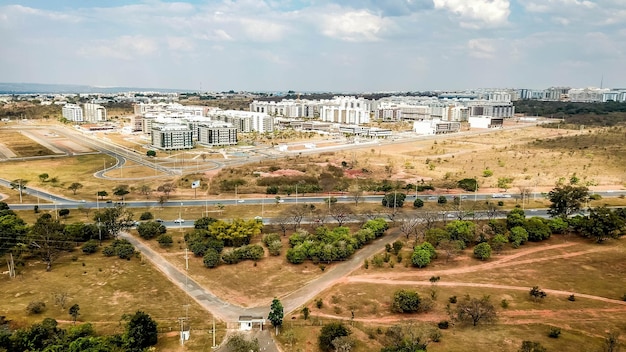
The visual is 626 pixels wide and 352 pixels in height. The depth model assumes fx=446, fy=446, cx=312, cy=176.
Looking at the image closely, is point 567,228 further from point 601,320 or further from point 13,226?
point 13,226

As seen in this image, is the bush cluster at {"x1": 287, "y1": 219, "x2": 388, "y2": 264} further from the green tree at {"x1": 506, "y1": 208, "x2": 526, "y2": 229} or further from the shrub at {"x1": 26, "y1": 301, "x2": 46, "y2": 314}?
the shrub at {"x1": 26, "y1": 301, "x2": 46, "y2": 314}

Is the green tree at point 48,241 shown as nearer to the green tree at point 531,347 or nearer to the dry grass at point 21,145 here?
the green tree at point 531,347

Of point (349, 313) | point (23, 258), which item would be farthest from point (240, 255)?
point (23, 258)

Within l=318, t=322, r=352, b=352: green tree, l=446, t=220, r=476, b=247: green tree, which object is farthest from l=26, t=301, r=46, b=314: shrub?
l=446, t=220, r=476, b=247: green tree

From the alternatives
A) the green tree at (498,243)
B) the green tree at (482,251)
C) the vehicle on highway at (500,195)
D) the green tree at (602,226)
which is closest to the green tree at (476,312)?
the green tree at (482,251)

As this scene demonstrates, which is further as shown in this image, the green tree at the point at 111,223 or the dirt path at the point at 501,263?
the green tree at the point at 111,223

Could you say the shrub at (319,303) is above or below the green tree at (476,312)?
below
